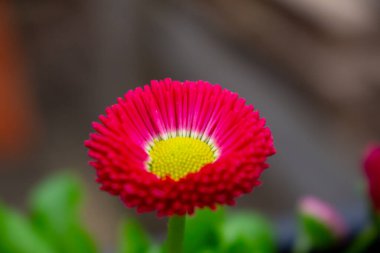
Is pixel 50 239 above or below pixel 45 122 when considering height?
below

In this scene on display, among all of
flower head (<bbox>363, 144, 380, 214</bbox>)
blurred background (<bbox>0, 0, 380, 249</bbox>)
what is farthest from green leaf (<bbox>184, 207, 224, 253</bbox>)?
blurred background (<bbox>0, 0, 380, 249</bbox>)

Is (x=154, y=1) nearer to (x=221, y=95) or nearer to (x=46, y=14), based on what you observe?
(x=46, y=14)

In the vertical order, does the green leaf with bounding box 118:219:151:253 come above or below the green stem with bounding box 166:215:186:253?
above

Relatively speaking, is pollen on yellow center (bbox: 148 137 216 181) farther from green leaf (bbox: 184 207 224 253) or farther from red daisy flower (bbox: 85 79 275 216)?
green leaf (bbox: 184 207 224 253)

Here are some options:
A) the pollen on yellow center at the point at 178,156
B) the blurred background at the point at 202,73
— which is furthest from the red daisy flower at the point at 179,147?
the blurred background at the point at 202,73

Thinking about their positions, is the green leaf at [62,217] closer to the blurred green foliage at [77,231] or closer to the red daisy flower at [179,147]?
the blurred green foliage at [77,231]

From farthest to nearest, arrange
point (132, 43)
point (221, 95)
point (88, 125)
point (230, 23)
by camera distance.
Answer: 1. point (132, 43)
2. point (88, 125)
3. point (230, 23)
4. point (221, 95)

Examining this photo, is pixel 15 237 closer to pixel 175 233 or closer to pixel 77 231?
pixel 77 231

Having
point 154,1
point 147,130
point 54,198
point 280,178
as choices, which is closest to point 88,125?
point 154,1
